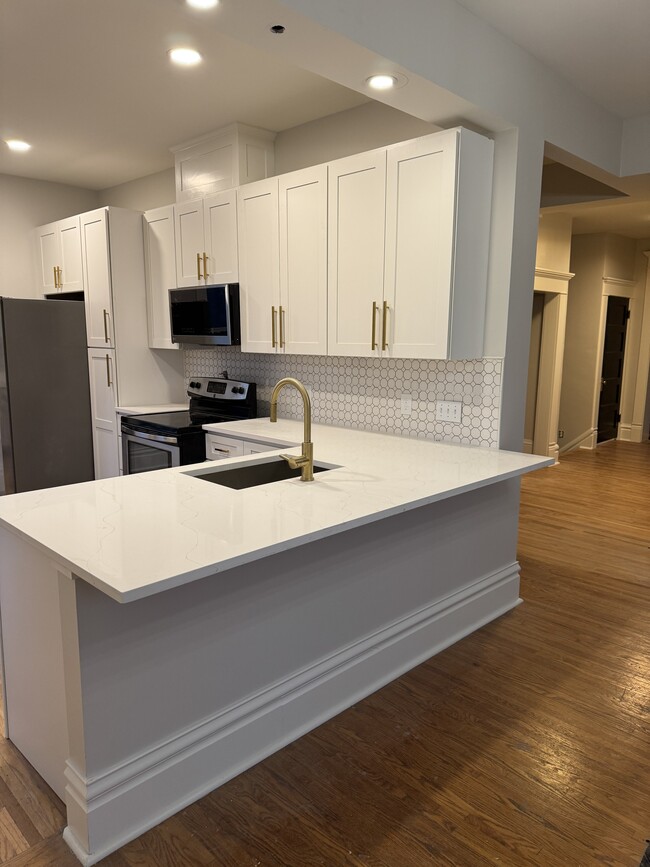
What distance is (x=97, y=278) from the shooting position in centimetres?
445

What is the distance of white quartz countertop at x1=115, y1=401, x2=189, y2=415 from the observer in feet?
14.1

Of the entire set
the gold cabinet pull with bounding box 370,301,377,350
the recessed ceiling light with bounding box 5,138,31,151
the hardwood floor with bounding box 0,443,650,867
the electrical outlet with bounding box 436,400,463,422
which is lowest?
the hardwood floor with bounding box 0,443,650,867

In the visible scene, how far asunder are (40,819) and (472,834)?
4.02ft

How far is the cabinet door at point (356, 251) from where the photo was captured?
2908 mm

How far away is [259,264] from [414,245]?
3.65 feet

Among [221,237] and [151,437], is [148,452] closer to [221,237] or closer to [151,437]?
[151,437]

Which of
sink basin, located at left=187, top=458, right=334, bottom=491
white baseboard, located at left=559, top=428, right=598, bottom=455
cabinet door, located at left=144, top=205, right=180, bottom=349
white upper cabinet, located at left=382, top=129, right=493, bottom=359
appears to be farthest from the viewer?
white baseboard, located at left=559, top=428, right=598, bottom=455

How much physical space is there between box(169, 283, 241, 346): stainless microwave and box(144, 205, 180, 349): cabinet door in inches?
5.4

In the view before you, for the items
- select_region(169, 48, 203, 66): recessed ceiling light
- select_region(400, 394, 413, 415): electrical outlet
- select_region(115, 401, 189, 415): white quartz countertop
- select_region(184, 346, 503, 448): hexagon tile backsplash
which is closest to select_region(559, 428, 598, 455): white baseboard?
select_region(184, 346, 503, 448): hexagon tile backsplash

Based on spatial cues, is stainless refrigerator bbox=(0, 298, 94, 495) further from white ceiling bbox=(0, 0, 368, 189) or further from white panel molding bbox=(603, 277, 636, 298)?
white panel molding bbox=(603, 277, 636, 298)

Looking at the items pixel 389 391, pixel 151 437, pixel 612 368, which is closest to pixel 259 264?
pixel 389 391

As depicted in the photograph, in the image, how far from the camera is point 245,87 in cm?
320

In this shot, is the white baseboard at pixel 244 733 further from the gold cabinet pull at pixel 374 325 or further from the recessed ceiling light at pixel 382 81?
the recessed ceiling light at pixel 382 81

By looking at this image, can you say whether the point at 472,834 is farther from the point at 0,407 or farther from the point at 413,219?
the point at 0,407
